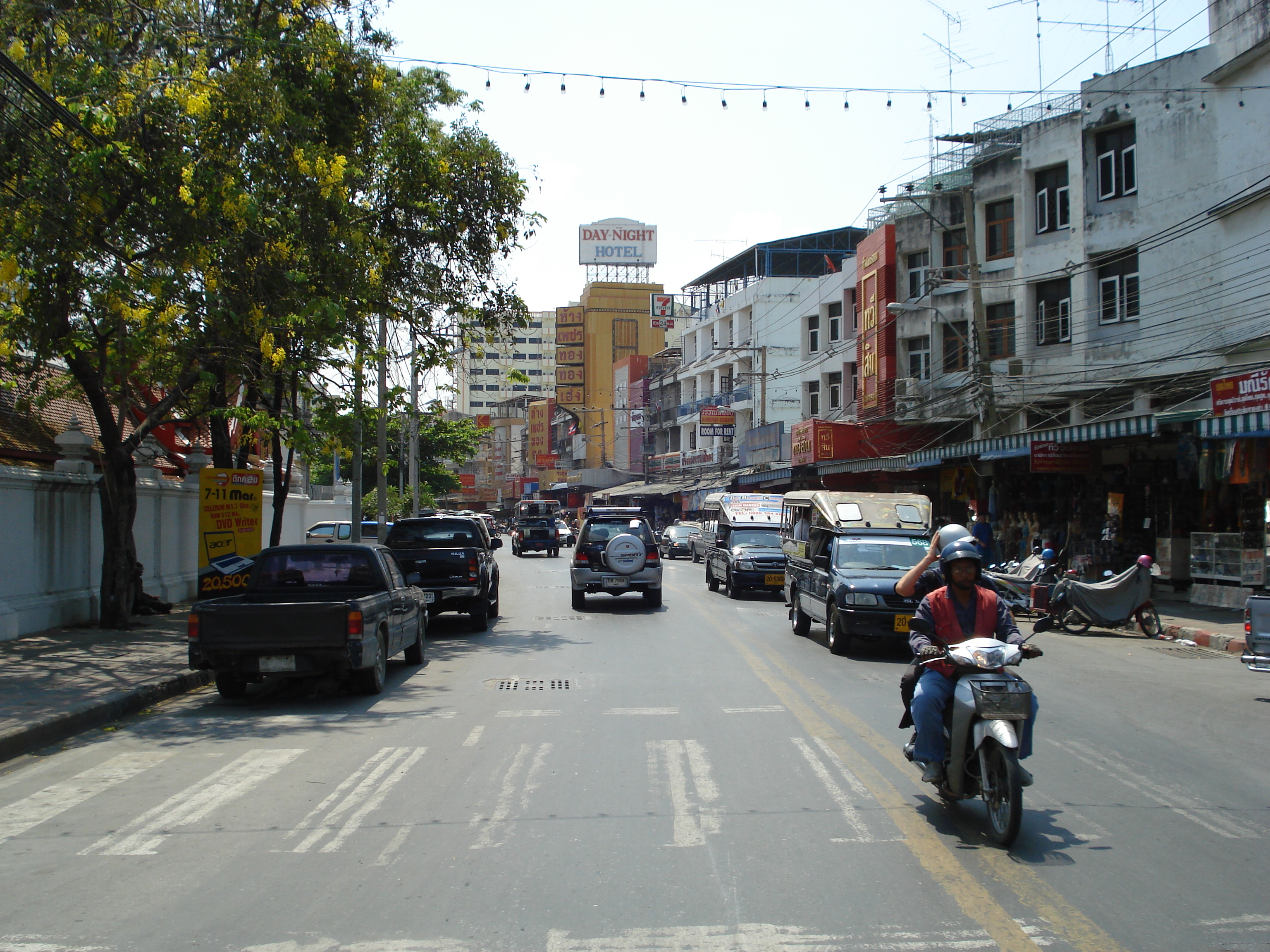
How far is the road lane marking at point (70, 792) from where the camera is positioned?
6285 mm

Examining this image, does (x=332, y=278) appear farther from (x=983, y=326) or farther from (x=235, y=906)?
(x=983, y=326)

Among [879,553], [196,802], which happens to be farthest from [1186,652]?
[196,802]

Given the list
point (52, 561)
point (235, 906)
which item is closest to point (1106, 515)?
point (52, 561)

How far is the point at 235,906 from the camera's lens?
475cm

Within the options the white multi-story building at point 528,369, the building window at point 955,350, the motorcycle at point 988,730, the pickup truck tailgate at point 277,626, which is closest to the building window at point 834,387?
the building window at point 955,350

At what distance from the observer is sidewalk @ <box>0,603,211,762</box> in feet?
28.8

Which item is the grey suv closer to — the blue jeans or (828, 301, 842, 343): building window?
the blue jeans

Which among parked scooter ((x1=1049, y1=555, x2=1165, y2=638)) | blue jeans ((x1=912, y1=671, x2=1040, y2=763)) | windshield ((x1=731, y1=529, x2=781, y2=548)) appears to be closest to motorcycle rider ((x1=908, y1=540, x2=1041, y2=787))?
blue jeans ((x1=912, y1=671, x2=1040, y2=763))

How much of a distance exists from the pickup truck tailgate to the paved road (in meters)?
0.68

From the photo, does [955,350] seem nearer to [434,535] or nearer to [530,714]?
[434,535]

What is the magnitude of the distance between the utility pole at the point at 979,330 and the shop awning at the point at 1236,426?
930 centimetres

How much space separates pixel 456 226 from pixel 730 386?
41.5m

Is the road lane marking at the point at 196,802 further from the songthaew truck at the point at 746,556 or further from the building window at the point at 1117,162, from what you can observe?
the building window at the point at 1117,162

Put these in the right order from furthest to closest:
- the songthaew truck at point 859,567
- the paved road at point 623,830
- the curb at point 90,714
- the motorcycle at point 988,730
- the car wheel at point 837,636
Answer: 1. the car wheel at point 837,636
2. the songthaew truck at point 859,567
3. the curb at point 90,714
4. the motorcycle at point 988,730
5. the paved road at point 623,830
